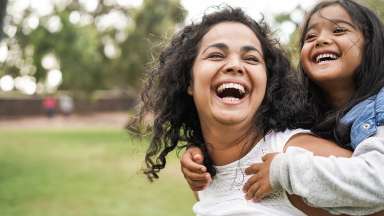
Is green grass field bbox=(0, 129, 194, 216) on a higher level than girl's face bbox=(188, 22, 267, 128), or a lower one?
lower

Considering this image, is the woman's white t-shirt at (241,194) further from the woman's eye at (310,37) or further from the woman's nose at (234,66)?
the woman's eye at (310,37)

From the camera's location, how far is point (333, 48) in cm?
198

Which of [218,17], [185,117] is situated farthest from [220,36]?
[185,117]

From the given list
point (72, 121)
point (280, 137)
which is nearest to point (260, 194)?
point (280, 137)

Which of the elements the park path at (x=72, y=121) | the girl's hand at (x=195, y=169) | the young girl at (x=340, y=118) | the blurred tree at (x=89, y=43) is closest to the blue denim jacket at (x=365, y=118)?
the young girl at (x=340, y=118)

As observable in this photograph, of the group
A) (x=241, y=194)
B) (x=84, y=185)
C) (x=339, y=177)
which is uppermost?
(x=339, y=177)

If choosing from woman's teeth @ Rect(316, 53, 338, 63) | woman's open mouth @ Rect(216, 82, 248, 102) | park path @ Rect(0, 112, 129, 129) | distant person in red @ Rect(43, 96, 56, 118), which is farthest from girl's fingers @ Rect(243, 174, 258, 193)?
distant person in red @ Rect(43, 96, 56, 118)

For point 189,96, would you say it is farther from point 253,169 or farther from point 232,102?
point 253,169

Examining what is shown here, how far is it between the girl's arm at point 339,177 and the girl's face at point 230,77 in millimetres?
298

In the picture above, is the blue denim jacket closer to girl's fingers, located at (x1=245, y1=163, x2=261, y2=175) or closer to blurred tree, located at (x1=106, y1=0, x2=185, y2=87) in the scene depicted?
girl's fingers, located at (x1=245, y1=163, x2=261, y2=175)

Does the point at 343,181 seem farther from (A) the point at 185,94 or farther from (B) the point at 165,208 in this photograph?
(B) the point at 165,208

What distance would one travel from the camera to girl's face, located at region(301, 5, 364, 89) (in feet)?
6.48

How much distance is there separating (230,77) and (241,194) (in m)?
0.40

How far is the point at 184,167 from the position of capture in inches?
83.3
